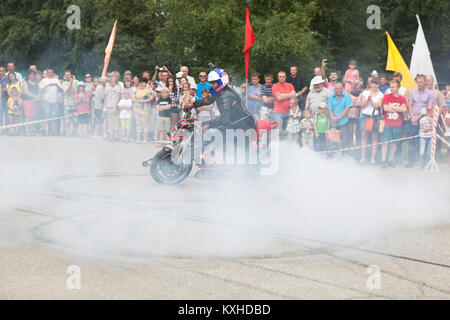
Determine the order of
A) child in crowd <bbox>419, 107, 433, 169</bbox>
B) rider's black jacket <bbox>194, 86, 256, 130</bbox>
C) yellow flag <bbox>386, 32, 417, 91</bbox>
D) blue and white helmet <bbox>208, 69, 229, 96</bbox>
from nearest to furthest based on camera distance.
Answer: rider's black jacket <bbox>194, 86, 256, 130</bbox> → blue and white helmet <bbox>208, 69, 229, 96</bbox> → child in crowd <bbox>419, 107, 433, 169</bbox> → yellow flag <bbox>386, 32, 417, 91</bbox>

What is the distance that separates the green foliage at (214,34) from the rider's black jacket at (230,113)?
13.2 meters

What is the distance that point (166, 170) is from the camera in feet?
38.7

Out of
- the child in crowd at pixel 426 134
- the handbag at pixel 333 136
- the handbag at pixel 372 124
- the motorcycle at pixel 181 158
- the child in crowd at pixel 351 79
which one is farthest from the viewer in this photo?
the child in crowd at pixel 351 79

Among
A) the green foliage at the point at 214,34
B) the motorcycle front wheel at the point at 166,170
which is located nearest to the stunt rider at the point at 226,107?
the motorcycle front wheel at the point at 166,170

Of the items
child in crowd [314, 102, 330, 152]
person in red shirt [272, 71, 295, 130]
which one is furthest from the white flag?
child in crowd [314, 102, 330, 152]

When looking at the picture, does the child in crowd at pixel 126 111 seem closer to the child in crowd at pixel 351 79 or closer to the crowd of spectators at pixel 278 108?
the crowd of spectators at pixel 278 108

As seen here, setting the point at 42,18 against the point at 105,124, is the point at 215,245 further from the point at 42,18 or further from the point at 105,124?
the point at 42,18

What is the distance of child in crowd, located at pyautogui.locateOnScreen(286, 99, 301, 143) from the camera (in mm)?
16859

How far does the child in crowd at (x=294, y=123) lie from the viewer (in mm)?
16859

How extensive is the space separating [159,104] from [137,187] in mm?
6941

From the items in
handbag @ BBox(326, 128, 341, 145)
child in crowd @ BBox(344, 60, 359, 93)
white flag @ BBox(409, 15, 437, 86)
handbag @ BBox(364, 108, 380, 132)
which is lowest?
handbag @ BBox(326, 128, 341, 145)

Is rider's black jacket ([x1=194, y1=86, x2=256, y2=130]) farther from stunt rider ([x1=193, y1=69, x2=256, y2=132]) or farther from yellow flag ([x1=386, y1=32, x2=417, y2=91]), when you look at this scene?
yellow flag ([x1=386, y1=32, x2=417, y2=91])

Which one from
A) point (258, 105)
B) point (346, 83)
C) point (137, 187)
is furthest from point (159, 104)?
point (137, 187)

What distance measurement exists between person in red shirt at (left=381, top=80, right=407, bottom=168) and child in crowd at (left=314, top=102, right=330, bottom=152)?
1.36m
